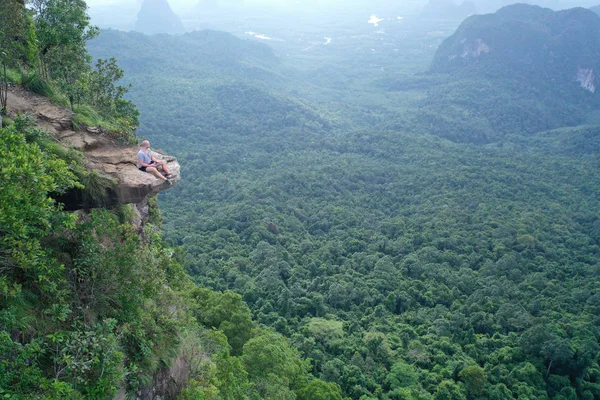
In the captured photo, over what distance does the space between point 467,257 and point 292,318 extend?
25.0 metres

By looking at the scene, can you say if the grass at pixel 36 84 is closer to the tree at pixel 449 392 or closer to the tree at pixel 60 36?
the tree at pixel 60 36

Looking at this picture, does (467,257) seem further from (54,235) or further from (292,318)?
(54,235)

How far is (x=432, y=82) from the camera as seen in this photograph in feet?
496

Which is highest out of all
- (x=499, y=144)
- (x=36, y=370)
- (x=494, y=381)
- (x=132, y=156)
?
(x=132, y=156)

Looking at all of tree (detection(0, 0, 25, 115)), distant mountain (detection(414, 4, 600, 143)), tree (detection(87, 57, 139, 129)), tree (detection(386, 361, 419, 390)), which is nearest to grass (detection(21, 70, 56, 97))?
tree (detection(0, 0, 25, 115))

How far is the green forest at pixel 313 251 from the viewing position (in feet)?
31.3

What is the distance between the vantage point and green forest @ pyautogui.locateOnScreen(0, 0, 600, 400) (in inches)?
375

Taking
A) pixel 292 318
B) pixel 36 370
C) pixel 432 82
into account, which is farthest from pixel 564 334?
pixel 432 82

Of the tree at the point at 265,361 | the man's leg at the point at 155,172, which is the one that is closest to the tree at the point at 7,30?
the man's leg at the point at 155,172

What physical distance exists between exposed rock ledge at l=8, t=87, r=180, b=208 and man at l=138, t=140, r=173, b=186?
169 millimetres

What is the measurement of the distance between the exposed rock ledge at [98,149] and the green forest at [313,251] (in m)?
0.84

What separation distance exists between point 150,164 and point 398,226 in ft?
160

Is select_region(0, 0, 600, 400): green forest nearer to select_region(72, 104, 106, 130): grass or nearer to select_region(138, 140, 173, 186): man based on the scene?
select_region(72, 104, 106, 130): grass

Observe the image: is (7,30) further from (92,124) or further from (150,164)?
(150,164)
